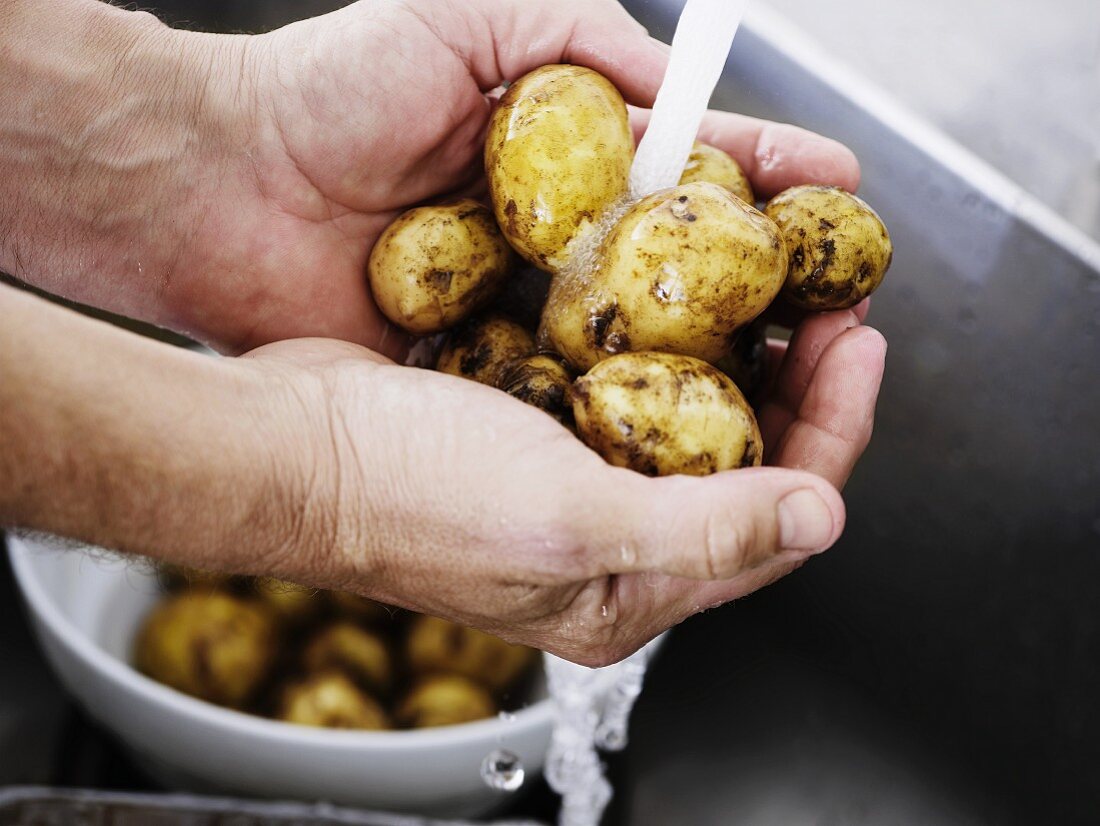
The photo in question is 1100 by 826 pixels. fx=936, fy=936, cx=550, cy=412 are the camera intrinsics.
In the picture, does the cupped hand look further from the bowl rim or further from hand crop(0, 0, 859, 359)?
the bowl rim

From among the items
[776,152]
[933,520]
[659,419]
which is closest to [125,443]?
[659,419]

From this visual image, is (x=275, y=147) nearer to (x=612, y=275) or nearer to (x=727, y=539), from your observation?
(x=612, y=275)

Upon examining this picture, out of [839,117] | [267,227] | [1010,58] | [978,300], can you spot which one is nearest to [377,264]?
[267,227]

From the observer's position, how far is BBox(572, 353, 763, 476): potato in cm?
61

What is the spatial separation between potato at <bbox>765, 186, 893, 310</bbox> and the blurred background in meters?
0.33

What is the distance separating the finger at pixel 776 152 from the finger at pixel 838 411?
22 cm

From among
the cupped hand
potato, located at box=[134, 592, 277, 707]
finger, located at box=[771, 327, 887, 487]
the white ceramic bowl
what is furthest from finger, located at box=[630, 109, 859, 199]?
potato, located at box=[134, 592, 277, 707]

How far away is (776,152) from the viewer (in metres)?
0.91

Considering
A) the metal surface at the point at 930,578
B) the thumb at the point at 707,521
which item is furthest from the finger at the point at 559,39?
the thumb at the point at 707,521

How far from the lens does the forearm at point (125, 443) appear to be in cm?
50

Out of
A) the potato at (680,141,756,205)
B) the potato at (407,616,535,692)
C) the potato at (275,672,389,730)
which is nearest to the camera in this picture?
the potato at (680,141,756,205)

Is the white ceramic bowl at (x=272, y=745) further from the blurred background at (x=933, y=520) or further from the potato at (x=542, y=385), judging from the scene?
the potato at (x=542, y=385)

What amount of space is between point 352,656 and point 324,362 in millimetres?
450

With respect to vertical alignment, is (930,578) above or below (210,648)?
above
